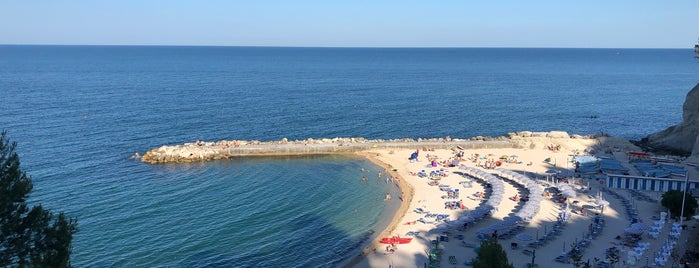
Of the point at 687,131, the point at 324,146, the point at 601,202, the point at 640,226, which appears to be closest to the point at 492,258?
the point at 640,226

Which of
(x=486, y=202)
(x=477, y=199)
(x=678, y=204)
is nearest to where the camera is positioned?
(x=678, y=204)

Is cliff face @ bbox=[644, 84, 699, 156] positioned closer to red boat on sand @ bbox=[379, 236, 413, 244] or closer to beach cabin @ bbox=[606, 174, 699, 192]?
beach cabin @ bbox=[606, 174, 699, 192]

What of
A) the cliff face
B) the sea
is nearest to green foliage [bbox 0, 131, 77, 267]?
the sea

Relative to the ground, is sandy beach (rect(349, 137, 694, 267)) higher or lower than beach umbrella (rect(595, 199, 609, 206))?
lower

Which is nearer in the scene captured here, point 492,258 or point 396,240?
point 492,258

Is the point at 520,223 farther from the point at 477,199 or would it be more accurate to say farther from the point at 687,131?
the point at 687,131

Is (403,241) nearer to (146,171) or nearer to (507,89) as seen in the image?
(146,171)

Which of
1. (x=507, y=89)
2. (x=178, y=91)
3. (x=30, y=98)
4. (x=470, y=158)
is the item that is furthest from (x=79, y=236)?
(x=507, y=89)

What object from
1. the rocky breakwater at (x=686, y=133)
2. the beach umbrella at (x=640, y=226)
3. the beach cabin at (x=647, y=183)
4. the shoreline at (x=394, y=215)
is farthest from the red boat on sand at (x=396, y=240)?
the rocky breakwater at (x=686, y=133)
